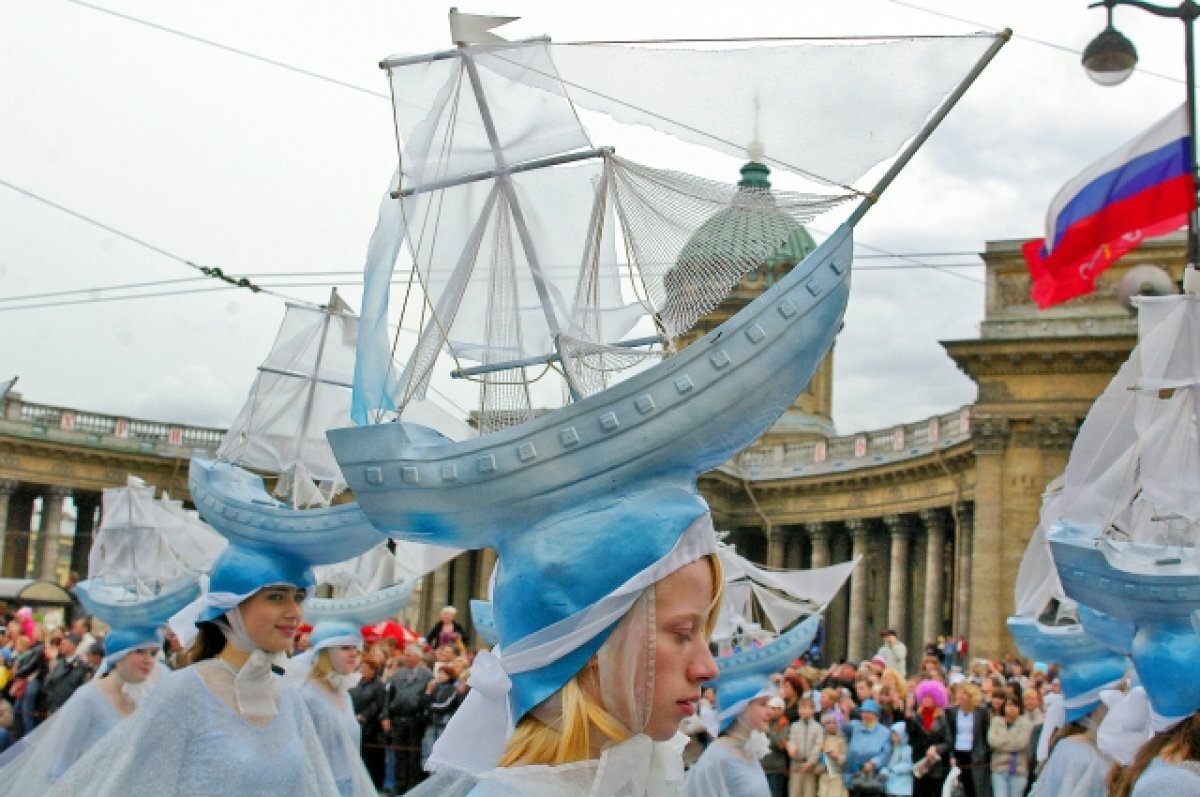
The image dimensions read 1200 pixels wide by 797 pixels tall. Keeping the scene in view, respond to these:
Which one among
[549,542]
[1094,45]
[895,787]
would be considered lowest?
[895,787]

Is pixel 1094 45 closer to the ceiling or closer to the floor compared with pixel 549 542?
closer to the ceiling

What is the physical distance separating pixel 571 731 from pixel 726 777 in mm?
7306

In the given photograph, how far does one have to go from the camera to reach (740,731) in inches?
431

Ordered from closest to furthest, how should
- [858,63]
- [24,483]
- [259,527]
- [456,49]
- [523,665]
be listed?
[523,665] → [858,63] → [456,49] → [259,527] → [24,483]

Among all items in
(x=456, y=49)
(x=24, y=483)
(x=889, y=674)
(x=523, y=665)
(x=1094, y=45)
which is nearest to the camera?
(x=523, y=665)

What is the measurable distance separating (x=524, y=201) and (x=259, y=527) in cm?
312

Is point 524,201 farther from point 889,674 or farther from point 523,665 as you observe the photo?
point 889,674

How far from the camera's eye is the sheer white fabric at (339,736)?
8891mm

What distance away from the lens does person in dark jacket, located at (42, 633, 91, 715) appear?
20.1 metres

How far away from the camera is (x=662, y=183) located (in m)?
4.18

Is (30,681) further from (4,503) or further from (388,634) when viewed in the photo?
(4,503)

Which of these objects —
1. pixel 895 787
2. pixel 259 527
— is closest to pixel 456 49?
pixel 259 527

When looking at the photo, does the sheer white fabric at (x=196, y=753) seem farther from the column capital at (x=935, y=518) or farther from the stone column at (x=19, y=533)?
the stone column at (x=19, y=533)

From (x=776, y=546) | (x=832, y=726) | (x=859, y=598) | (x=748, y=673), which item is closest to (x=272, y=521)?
(x=748, y=673)
